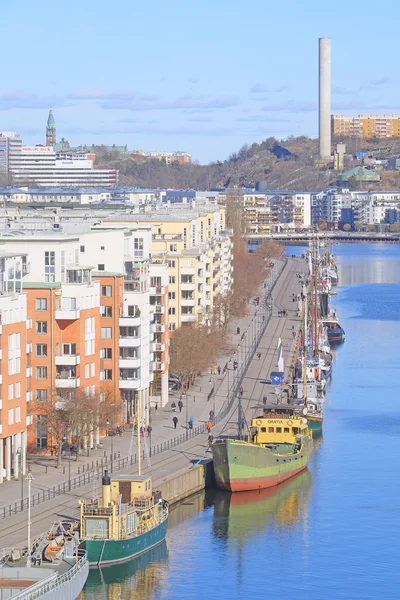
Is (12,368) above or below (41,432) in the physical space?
above

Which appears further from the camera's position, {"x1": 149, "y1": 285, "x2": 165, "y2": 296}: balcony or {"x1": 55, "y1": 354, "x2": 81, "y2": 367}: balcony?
{"x1": 149, "y1": 285, "x2": 165, "y2": 296}: balcony

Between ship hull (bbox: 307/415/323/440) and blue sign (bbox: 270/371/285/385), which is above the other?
blue sign (bbox: 270/371/285/385)

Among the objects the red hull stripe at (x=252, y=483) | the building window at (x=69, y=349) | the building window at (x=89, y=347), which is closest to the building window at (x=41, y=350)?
the building window at (x=69, y=349)

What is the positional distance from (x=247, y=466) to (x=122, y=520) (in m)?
6.72

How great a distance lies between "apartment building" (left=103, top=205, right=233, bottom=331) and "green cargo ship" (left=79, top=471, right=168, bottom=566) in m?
17.5

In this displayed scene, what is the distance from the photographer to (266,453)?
112ft

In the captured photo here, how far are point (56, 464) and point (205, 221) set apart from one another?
Answer: 3585 centimetres

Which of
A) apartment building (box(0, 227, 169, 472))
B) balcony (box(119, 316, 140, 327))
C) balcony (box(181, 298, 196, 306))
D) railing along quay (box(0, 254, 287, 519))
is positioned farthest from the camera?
balcony (box(181, 298, 196, 306))

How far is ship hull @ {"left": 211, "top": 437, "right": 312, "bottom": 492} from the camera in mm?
33031

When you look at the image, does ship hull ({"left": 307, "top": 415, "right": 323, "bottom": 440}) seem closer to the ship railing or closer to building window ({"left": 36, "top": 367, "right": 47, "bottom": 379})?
building window ({"left": 36, "top": 367, "right": 47, "bottom": 379})

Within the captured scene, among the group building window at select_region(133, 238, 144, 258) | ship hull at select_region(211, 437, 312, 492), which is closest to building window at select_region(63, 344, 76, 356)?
ship hull at select_region(211, 437, 312, 492)

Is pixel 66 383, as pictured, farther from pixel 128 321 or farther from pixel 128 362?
pixel 128 321

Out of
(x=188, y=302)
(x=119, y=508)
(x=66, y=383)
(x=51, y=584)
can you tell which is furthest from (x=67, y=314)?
(x=188, y=302)

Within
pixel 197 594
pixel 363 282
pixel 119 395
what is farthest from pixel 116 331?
pixel 363 282
